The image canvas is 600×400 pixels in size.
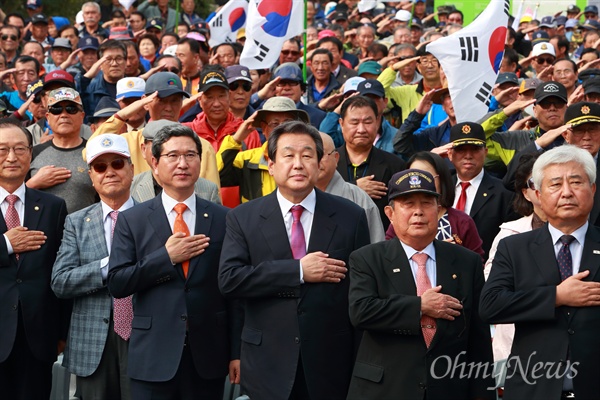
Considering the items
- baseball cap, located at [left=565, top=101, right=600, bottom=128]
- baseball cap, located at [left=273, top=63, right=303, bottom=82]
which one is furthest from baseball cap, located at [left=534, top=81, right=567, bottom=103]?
baseball cap, located at [left=273, top=63, right=303, bottom=82]

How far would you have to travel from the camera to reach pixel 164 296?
645cm

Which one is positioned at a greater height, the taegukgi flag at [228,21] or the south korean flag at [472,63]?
the taegukgi flag at [228,21]

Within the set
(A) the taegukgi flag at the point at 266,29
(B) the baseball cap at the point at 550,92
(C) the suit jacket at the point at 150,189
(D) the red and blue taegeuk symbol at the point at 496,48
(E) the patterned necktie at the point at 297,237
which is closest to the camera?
(E) the patterned necktie at the point at 297,237

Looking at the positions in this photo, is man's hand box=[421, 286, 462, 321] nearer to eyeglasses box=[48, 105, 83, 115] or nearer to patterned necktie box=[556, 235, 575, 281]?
patterned necktie box=[556, 235, 575, 281]

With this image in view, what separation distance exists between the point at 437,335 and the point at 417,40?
1386 centimetres

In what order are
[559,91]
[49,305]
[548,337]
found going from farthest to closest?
[559,91] → [49,305] → [548,337]

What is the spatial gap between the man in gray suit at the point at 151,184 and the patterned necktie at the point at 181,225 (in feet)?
2.45

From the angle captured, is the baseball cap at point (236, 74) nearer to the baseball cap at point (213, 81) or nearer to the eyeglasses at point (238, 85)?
the eyeglasses at point (238, 85)

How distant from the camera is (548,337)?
562cm

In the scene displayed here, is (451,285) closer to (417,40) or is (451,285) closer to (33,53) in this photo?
(33,53)

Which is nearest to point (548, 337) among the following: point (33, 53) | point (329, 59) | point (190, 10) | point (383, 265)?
point (383, 265)

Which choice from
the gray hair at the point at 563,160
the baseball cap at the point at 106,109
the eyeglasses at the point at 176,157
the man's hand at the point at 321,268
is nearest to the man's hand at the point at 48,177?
the baseball cap at the point at 106,109

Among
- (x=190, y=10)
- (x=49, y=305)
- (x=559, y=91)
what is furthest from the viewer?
(x=190, y=10)

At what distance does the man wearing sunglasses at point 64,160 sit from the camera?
823 cm
